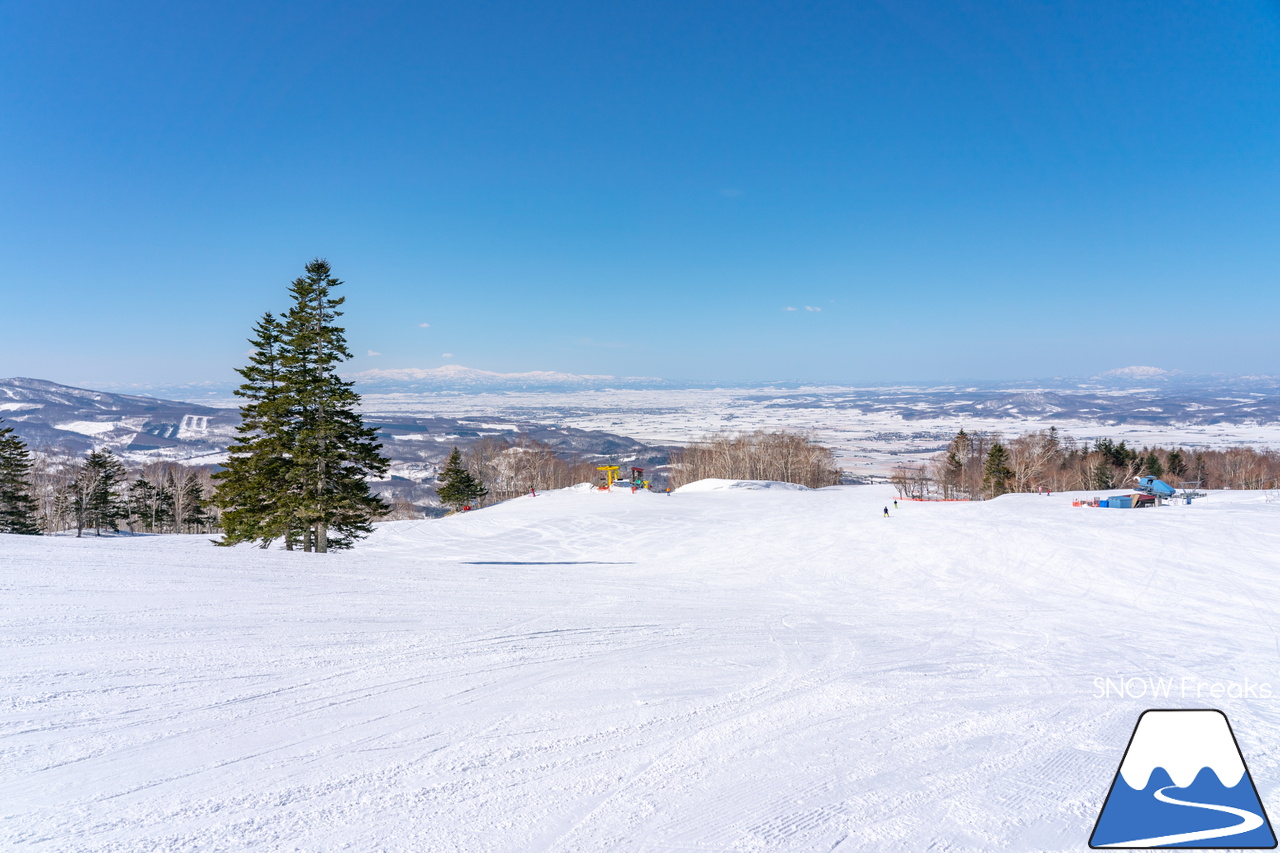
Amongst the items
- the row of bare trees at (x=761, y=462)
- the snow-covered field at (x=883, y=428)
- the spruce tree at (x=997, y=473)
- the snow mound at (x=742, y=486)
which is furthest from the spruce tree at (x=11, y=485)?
the snow-covered field at (x=883, y=428)

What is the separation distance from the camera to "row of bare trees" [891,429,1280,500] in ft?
184

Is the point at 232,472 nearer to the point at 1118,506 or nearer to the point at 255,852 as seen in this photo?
the point at 255,852

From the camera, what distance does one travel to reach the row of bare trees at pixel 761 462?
216ft

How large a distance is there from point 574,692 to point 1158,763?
12.9 feet

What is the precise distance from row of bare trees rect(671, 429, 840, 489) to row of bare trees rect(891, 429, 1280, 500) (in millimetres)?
9510

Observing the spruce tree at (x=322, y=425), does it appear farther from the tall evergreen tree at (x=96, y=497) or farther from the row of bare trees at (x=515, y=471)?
the row of bare trees at (x=515, y=471)

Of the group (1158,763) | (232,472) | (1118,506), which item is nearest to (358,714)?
(1158,763)

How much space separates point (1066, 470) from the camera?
67188 mm

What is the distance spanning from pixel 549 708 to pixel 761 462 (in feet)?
216

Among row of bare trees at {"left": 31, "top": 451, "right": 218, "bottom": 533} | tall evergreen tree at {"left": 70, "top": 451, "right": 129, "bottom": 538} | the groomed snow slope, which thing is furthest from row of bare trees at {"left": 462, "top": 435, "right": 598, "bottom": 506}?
the groomed snow slope

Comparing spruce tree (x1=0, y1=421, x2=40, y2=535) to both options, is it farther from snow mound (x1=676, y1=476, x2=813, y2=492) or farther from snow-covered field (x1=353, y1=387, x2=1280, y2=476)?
snow-covered field (x1=353, y1=387, x2=1280, y2=476)

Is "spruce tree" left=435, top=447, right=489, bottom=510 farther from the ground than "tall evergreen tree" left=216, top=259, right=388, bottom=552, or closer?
closer

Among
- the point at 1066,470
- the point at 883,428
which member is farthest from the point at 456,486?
the point at 883,428

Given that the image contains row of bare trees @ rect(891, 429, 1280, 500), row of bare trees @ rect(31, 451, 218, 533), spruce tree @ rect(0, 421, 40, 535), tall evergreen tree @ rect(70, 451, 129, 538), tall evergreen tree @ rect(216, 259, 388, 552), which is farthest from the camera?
row of bare trees @ rect(891, 429, 1280, 500)
